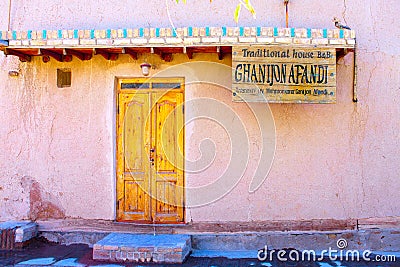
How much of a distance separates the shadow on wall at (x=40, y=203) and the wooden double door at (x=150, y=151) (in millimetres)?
1044

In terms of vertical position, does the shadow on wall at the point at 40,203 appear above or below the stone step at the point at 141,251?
above

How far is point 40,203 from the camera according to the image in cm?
705

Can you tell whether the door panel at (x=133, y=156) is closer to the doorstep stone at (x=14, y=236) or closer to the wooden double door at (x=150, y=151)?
the wooden double door at (x=150, y=151)

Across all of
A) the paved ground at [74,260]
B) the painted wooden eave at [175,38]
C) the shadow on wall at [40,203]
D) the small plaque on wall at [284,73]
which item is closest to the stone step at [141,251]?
the paved ground at [74,260]

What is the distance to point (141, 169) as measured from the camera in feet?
22.9

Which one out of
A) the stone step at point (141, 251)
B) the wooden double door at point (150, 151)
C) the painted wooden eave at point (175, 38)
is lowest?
the stone step at point (141, 251)

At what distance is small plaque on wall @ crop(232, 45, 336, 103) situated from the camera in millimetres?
6090

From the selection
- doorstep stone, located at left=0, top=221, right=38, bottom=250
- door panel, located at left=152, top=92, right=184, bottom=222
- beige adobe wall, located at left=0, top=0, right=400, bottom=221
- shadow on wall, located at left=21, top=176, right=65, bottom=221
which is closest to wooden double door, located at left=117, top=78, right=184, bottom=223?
door panel, located at left=152, top=92, right=184, bottom=222

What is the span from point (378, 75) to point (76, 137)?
503 centimetres

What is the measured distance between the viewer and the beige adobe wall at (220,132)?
263 inches

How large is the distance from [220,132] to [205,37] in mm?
1610

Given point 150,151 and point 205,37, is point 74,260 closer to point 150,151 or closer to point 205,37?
point 150,151

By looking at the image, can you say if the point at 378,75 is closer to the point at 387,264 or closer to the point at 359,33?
the point at 359,33

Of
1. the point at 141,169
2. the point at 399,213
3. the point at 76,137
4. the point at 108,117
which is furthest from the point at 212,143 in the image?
the point at 399,213
